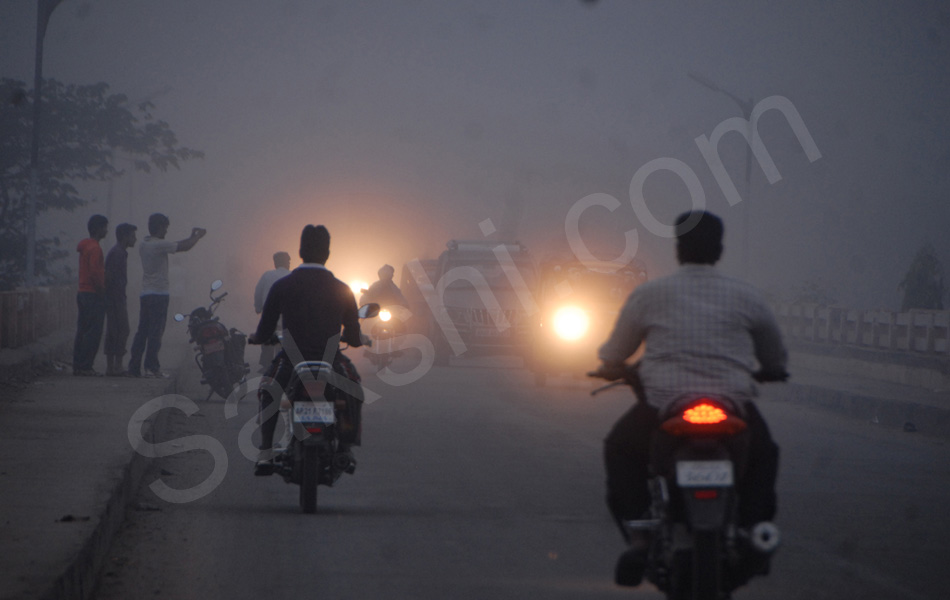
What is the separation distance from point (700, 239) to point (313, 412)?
340 cm

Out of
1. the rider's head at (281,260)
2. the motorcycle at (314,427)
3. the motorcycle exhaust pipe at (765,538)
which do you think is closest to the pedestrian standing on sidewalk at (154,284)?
the rider's head at (281,260)

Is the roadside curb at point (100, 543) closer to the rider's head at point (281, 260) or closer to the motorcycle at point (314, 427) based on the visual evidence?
the motorcycle at point (314, 427)

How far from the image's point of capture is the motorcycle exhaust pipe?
469 centimetres

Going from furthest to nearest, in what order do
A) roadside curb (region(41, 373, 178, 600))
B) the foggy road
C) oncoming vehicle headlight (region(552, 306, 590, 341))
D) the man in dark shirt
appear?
oncoming vehicle headlight (region(552, 306, 590, 341)) < the man in dark shirt < the foggy road < roadside curb (region(41, 373, 178, 600))

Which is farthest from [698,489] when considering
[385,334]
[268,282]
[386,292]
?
[386,292]

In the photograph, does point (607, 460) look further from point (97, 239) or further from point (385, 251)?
point (385, 251)

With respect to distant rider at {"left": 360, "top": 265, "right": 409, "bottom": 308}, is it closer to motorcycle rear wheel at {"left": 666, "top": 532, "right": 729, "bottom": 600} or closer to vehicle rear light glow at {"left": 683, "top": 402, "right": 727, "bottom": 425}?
vehicle rear light glow at {"left": 683, "top": 402, "right": 727, "bottom": 425}

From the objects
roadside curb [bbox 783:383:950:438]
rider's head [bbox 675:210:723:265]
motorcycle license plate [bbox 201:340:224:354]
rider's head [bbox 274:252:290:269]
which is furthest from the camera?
rider's head [bbox 274:252:290:269]

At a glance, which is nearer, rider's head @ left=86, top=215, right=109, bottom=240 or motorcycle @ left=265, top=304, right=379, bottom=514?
motorcycle @ left=265, top=304, right=379, bottom=514

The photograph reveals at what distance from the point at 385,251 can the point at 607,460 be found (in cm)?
5575

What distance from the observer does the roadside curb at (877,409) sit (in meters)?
15.2

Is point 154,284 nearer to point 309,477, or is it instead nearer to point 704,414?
point 309,477

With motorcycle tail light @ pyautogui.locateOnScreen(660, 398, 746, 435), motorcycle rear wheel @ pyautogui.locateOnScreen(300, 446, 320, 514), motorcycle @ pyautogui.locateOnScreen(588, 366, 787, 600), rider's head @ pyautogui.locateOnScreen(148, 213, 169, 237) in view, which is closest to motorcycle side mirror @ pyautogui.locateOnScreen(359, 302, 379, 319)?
motorcycle rear wheel @ pyautogui.locateOnScreen(300, 446, 320, 514)

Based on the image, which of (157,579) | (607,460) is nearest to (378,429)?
(157,579)
